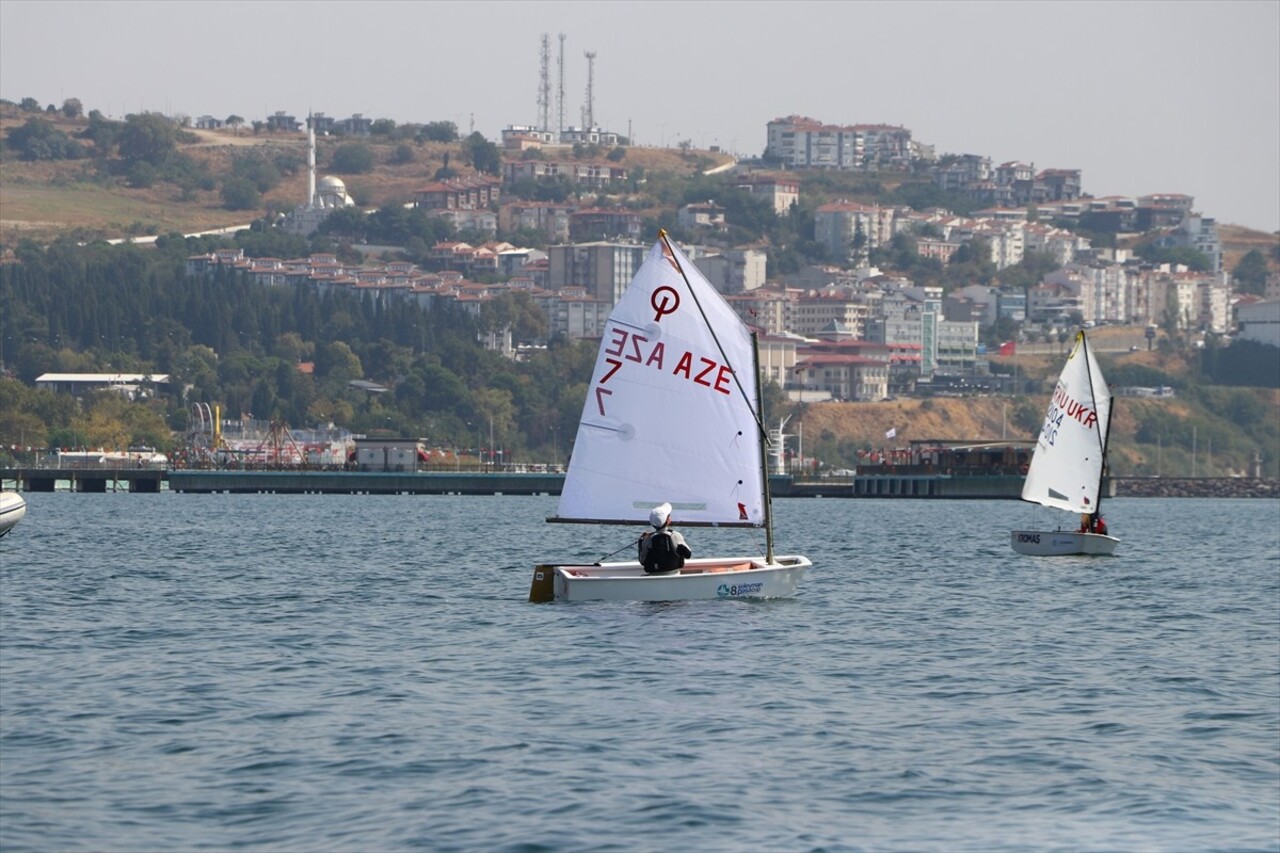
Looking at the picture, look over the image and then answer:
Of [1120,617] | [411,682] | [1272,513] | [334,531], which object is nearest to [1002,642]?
[1120,617]

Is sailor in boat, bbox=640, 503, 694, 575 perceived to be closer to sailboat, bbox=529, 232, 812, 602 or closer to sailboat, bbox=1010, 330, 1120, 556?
sailboat, bbox=529, 232, 812, 602

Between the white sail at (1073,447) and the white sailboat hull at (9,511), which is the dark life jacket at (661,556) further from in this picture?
the white sail at (1073,447)

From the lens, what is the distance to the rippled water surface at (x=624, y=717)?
23516 millimetres

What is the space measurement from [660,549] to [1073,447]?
37792mm

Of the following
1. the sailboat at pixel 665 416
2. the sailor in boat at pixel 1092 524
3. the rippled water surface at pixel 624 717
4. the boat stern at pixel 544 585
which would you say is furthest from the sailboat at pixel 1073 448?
the boat stern at pixel 544 585

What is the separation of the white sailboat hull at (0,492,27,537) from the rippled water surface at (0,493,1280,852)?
A: 46.4 ft

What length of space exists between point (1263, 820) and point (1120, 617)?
26.7 metres

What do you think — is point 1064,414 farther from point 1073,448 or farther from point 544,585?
point 544,585

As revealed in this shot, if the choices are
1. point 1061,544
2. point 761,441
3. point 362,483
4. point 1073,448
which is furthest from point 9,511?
point 362,483

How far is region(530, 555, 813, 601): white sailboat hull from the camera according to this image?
4422 cm

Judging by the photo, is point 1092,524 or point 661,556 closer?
point 661,556

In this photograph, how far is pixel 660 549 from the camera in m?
44.4

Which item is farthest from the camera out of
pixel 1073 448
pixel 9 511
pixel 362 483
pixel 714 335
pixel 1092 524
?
pixel 362 483

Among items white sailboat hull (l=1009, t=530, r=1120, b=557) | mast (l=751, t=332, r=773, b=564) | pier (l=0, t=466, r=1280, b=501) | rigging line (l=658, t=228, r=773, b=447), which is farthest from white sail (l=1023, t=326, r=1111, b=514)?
pier (l=0, t=466, r=1280, b=501)
